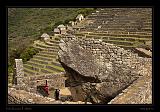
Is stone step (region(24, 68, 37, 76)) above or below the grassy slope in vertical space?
below

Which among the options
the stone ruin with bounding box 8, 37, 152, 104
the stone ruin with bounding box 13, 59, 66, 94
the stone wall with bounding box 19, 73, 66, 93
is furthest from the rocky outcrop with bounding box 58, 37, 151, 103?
the stone wall with bounding box 19, 73, 66, 93

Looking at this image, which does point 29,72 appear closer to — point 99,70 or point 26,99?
point 99,70

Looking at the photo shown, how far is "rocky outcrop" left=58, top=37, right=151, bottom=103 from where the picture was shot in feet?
21.5

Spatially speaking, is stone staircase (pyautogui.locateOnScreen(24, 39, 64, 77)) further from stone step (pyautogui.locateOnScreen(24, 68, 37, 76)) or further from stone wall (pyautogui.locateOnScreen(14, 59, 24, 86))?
stone wall (pyautogui.locateOnScreen(14, 59, 24, 86))

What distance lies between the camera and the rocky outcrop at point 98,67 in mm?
6543

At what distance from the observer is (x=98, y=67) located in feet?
22.1

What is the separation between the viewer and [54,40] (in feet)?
90.7

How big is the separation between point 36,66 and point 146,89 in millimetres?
14608

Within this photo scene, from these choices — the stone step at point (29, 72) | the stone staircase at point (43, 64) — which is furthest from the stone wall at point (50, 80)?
the stone step at point (29, 72)

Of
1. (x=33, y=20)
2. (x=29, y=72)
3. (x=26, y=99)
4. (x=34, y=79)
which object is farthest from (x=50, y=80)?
(x=33, y=20)

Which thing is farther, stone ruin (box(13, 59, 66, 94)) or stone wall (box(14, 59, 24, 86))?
stone ruin (box(13, 59, 66, 94))

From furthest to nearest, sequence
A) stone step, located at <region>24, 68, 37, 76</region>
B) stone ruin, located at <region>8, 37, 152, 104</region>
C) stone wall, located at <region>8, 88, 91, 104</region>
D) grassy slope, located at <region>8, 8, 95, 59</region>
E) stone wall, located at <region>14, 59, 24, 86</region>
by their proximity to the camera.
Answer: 1. grassy slope, located at <region>8, 8, 95, 59</region>
2. stone step, located at <region>24, 68, 37, 76</region>
3. stone wall, located at <region>14, 59, 24, 86</region>
4. stone ruin, located at <region>8, 37, 152, 104</region>
5. stone wall, located at <region>8, 88, 91, 104</region>
